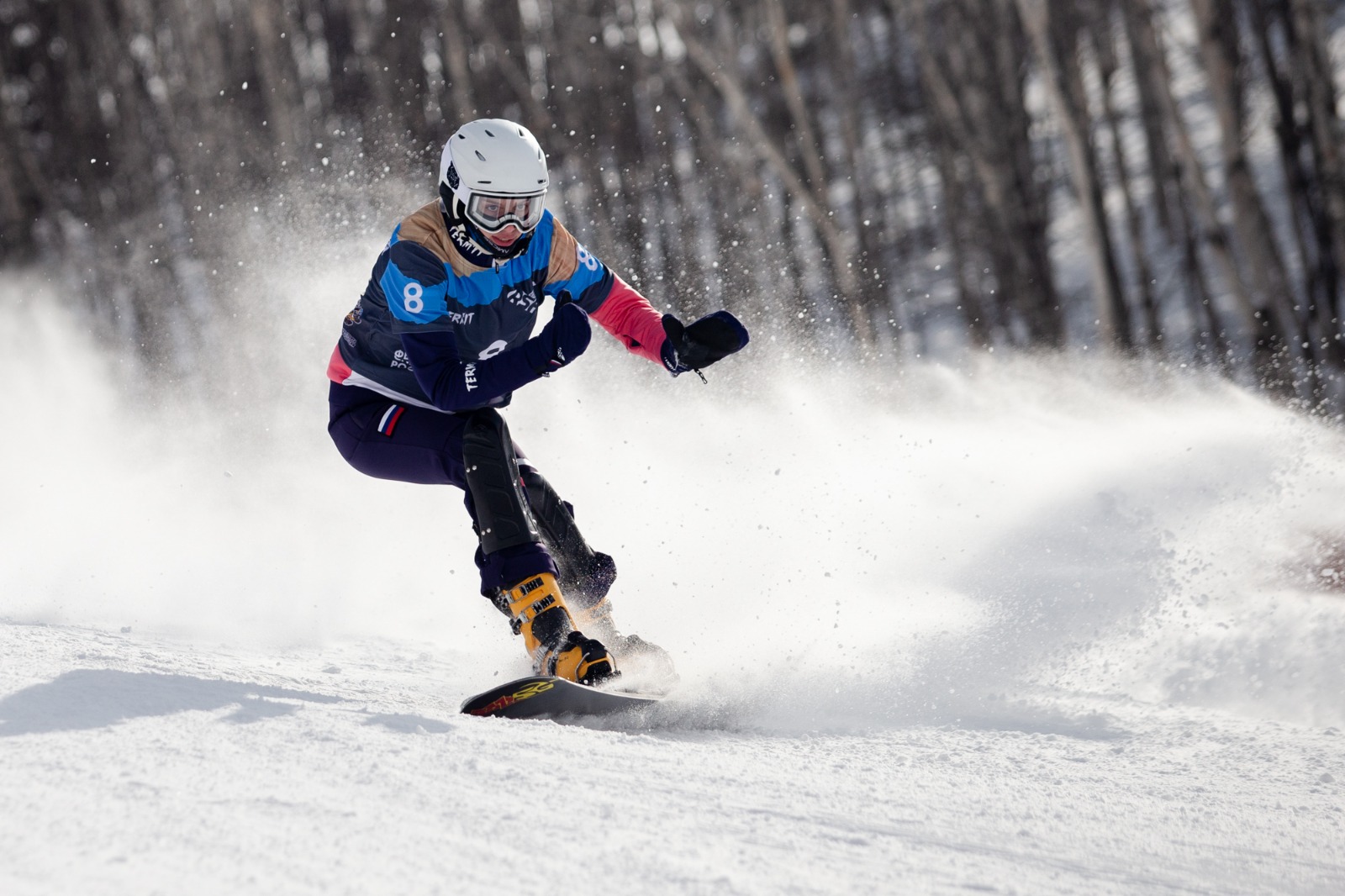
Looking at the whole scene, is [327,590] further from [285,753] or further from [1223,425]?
[1223,425]

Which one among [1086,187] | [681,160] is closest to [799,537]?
[1086,187]

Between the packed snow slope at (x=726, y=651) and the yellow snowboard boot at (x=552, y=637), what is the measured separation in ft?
0.68

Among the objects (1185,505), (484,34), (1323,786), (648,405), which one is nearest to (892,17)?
(484,34)

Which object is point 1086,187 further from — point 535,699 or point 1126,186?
point 535,699

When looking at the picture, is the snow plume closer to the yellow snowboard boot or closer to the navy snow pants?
the yellow snowboard boot

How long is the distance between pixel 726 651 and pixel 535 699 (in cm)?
111

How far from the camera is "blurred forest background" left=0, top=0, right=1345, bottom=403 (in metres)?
14.1

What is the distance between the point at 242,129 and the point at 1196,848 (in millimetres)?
A: 17814

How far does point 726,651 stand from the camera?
414cm

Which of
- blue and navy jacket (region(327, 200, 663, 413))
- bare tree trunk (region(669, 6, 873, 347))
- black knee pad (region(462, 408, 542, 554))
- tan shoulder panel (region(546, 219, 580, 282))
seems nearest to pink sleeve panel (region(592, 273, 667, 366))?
blue and navy jacket (region(327, 200, 663, 413))

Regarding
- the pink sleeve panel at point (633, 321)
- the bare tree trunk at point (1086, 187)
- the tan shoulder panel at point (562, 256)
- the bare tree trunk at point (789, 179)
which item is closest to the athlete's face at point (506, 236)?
the tan shoulder panel at point (562, 256)

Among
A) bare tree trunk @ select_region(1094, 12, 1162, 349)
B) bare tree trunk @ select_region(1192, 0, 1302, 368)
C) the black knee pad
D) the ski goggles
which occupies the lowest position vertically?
the black knee pad

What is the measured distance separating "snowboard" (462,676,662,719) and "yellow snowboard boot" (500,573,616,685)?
5.9 inches

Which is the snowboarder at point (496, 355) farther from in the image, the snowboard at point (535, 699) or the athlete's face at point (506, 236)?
the snowboard at point (535, 699)
